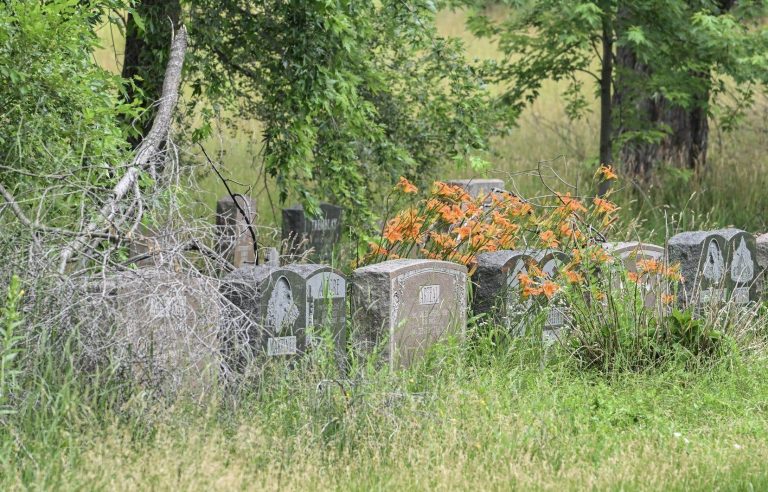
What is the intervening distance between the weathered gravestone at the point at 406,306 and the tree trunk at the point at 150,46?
2.82 m

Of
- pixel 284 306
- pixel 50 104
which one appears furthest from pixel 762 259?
pixel 50 104

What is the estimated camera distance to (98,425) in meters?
5.20

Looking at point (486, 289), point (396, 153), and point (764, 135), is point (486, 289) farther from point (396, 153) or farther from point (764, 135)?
point (764, 135)

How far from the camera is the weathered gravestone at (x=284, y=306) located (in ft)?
21.3

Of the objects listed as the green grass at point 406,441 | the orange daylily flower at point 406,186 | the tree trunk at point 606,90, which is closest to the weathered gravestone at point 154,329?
the green grass at point 406,441

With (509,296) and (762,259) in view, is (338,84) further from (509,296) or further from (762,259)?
(762,259)

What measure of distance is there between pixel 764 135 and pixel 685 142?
3415 mm

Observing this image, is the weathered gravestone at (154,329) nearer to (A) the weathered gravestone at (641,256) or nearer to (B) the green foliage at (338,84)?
(A) the weathered gravestone at (641,256)

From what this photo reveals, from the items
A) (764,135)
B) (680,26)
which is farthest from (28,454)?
(764,135)

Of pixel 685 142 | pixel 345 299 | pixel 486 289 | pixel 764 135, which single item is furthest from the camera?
pixel 764 135

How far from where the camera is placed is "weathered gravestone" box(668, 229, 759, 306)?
8.41 m

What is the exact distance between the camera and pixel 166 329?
586 centimetres

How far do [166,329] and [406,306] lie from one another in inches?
71.6

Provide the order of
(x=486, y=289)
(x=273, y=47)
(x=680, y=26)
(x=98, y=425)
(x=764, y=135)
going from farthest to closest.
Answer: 1. (x=764, y=135)
2. (x=680, y=26)
3. (x=273, y=47)
4. (x=486, y=289)
5. (x=98, y=425)
